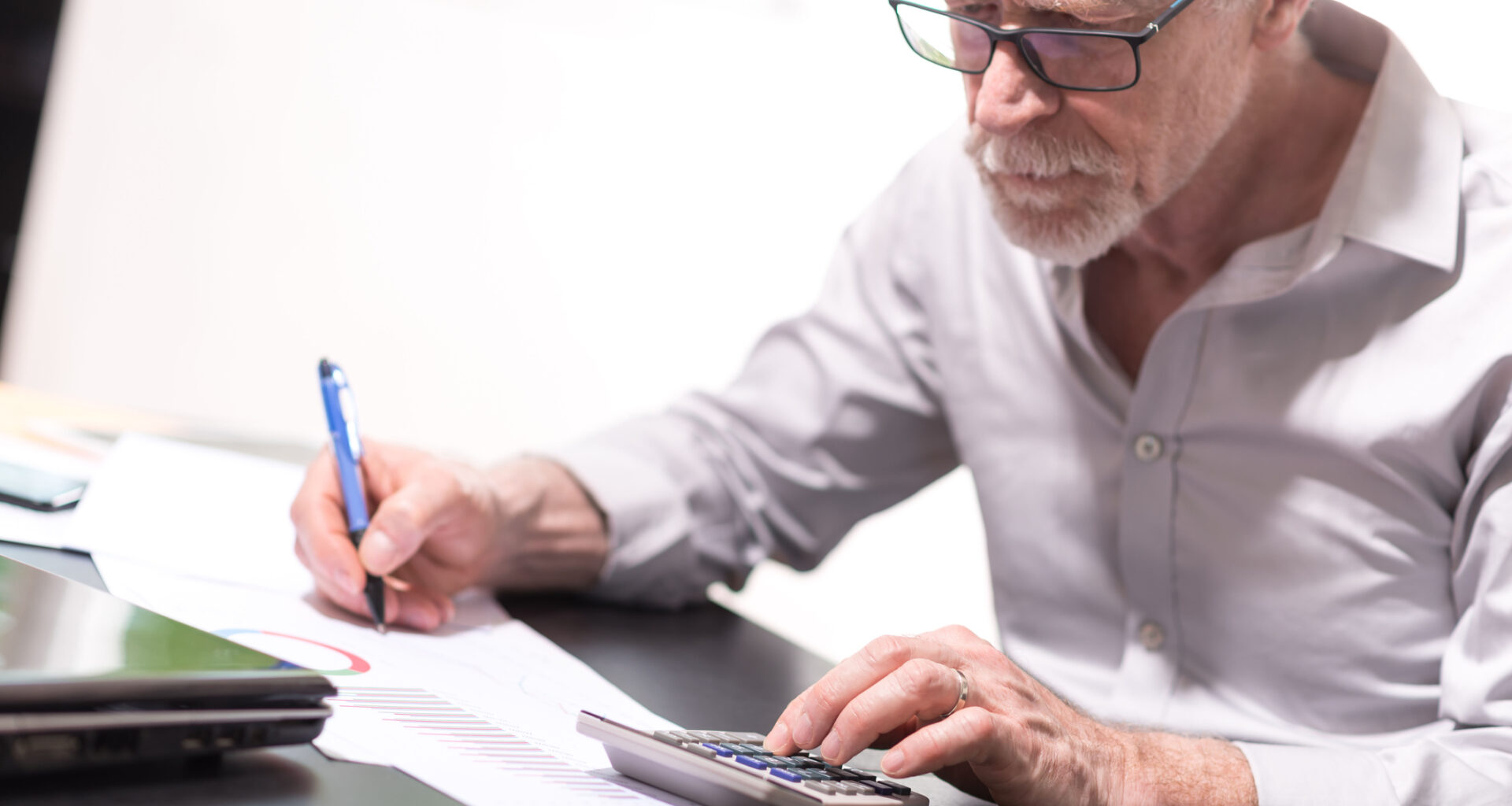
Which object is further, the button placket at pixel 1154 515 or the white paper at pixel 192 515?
the button placket at pixel 1154 515

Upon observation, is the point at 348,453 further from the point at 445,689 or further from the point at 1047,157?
the point at 1047,157

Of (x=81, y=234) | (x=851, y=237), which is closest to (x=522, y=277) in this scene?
(x=81, y=234)

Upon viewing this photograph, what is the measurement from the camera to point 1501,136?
2.94ft

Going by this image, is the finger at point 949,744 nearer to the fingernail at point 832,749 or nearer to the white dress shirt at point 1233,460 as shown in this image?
the fingernail at point 832,749

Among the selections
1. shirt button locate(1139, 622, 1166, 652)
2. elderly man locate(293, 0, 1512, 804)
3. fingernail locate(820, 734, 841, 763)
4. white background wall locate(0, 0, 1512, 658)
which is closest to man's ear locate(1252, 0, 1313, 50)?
elderly man locate(293, 0, 1512, 804)

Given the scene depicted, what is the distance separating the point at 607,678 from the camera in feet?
2.50

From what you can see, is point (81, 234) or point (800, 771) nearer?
point (800, 771)

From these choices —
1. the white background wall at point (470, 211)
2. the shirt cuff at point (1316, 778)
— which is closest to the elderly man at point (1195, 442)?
the shirt cuff at point (1316, 778)

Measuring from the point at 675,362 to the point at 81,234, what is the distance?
1.34m

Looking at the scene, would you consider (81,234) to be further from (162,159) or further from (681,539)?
(681,539)

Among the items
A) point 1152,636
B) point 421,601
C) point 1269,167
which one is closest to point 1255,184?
point 1269,167

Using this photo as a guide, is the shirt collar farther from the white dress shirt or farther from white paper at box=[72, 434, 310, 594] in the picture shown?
white paper at box=[72, 434, 310, 594]

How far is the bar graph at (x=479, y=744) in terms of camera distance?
1.67 ft

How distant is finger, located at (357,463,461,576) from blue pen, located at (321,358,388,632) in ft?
0.04
